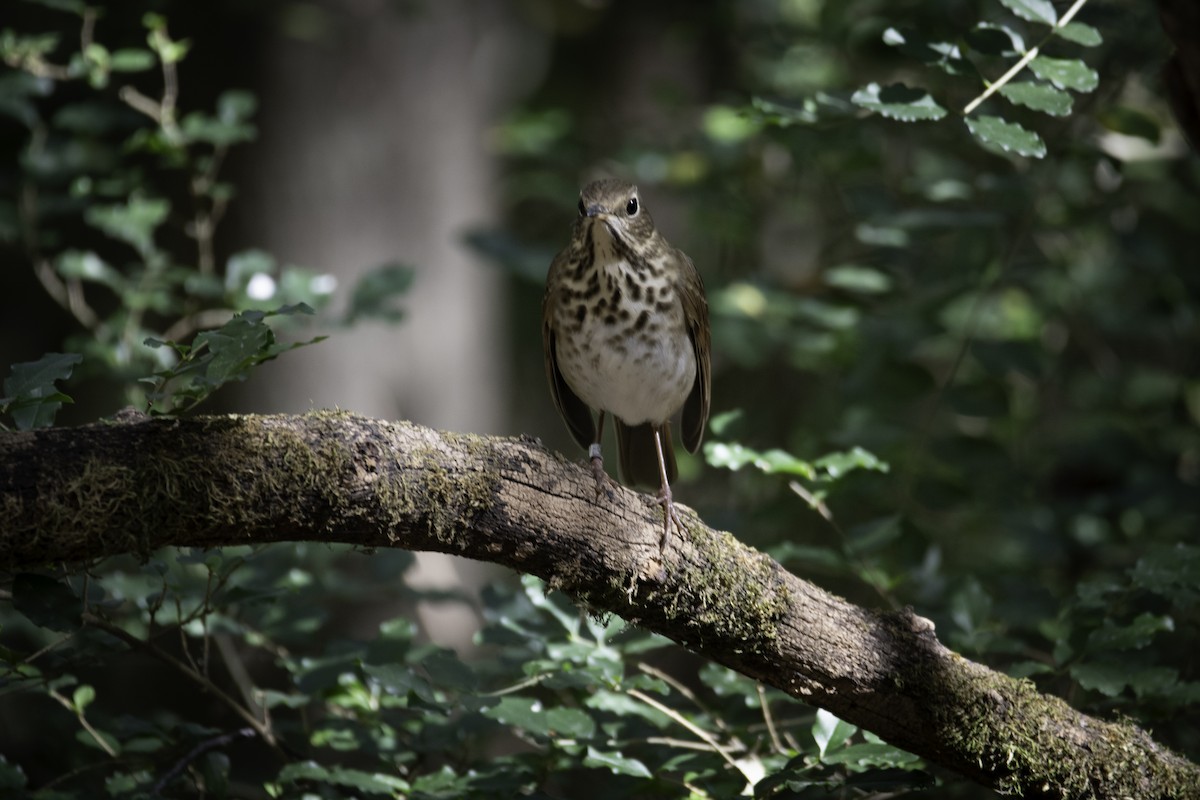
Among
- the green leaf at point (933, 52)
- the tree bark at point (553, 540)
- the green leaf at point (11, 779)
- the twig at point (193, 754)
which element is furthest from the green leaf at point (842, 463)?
the green leaf at point (11, 779)

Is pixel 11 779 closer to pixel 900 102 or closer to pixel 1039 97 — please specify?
pixel 900 102

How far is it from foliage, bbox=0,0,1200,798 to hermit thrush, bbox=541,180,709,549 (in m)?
0.38

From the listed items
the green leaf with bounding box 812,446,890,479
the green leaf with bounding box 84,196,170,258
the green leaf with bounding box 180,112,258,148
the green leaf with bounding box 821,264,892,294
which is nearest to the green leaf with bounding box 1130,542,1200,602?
the green leaf with bounding box 812,446,890,479

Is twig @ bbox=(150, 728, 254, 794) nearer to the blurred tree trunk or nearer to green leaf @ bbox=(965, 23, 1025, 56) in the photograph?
the blurred tree trunk

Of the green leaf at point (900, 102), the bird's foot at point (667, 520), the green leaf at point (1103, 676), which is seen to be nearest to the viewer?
the bird's foot at point (667, 520)

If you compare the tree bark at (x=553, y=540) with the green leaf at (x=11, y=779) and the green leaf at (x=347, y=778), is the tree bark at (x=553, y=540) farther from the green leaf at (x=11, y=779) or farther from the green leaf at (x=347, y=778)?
the green leaf at (x=11, y=779)

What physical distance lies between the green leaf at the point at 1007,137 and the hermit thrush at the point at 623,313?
3.45ft

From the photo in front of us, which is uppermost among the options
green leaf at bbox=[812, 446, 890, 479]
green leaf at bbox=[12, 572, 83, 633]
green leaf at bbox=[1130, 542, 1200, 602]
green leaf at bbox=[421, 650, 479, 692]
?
green leaf at bbox=[12, 572, 83, 633]

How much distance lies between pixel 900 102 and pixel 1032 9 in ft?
1.29

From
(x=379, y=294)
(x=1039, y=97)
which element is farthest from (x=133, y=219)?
(x=1039, y=97)

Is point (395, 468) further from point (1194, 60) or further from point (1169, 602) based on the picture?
point (1169, 602)

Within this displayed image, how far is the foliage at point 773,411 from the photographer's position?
244 cm

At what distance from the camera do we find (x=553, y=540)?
2129mm

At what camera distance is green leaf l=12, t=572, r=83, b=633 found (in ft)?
6.08
